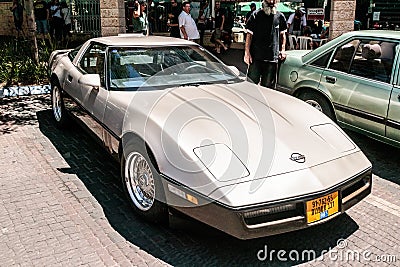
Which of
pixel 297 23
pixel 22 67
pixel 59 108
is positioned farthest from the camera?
pixel 297 23

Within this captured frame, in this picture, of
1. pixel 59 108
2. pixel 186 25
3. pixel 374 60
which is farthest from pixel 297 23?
pixel 59 108

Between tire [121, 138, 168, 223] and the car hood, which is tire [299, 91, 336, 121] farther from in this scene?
tire [121, 138, 168, 223]

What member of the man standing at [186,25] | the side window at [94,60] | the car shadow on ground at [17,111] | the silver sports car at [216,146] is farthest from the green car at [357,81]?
the man standing at [186,25]

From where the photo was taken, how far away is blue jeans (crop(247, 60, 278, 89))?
6.21 m

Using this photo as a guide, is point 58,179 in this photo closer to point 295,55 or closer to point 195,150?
point 195,150

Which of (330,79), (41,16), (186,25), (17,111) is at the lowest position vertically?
(17,111)

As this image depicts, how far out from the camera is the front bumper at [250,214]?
9.11ft

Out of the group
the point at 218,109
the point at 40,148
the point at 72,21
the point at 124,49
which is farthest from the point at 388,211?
the point at 72,21

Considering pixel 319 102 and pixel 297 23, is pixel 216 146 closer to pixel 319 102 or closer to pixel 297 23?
pixel 319 102

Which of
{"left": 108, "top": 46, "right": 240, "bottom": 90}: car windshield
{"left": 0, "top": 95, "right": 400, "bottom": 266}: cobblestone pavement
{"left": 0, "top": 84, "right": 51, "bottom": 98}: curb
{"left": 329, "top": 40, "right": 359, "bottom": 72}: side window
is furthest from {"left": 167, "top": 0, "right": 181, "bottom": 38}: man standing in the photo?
{"left": 0, "top": 95, "right": 400, "bottom": 266}: cobblestone pavement

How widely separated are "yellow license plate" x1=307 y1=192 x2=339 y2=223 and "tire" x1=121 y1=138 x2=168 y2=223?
3.61 feet

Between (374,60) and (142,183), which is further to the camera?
(374,60)

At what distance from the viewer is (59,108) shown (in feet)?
19.6

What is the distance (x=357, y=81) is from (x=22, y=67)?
269 inches
